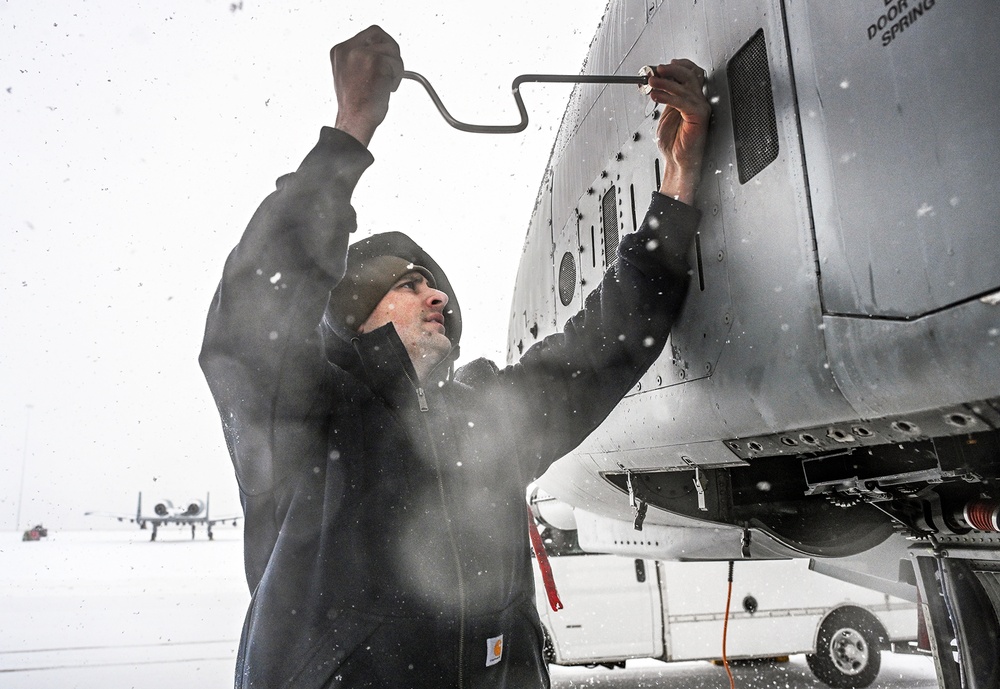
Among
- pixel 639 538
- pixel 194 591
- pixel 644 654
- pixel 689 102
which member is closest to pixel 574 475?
pixel 639 538

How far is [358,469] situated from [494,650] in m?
0.60

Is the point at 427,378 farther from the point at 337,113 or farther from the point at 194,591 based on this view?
the point at 194,591

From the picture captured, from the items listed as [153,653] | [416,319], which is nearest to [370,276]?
[416,319]

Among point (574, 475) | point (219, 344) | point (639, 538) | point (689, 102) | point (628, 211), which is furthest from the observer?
point (639, 538)

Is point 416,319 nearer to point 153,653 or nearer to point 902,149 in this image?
point 902,149

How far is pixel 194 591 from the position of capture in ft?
49.1

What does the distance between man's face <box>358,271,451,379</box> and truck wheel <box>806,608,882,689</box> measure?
684cm

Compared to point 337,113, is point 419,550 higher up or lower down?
lower down

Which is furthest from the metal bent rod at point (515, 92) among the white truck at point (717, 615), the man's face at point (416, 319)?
the white truck at point (717, 615)

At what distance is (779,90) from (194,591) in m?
16.2

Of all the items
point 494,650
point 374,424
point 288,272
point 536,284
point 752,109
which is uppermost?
point 536,284

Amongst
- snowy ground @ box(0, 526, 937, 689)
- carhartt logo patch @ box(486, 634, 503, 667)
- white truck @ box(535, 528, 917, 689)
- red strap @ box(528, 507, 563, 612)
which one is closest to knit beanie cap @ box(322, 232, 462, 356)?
carhartt logo patch @ box(486, 634, 503, 667)

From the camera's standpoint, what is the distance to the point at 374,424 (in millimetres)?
1950

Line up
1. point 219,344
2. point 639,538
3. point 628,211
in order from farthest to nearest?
point 639,538 < point 628,211 < point 219,344
